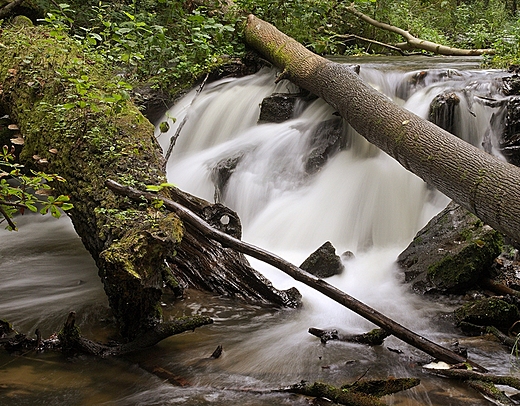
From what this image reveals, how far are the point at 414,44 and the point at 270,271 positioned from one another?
28.9 feet

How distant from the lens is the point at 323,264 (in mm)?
4863

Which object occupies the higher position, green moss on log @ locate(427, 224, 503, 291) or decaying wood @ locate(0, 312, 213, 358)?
green moss on log @ locate(427, 224, 503, 291)

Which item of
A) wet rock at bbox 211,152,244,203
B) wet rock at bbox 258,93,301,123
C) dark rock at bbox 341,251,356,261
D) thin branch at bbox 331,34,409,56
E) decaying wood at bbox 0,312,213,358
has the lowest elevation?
decaying wood at bbox 0,312,213,358

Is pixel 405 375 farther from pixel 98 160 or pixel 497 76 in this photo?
pixel 497 76

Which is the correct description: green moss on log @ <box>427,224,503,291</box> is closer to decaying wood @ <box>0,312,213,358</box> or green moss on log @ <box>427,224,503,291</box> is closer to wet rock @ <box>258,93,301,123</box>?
decaying wood @ <box>0,312,213,358</box>

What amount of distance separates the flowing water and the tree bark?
2.60ft

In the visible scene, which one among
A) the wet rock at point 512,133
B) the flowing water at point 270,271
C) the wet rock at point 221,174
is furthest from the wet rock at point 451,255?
the wet rock at point 221,174

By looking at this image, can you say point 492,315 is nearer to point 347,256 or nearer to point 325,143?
point 347,256

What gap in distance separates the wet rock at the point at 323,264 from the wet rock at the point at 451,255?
648 mm

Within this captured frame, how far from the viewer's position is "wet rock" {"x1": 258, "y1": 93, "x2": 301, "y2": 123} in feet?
25.2

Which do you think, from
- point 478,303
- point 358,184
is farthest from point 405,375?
point 358,184

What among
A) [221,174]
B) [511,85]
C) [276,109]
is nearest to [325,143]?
[276,109]

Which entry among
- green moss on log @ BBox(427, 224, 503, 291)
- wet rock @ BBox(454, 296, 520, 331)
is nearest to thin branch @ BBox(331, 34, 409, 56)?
green moss on log @ BBox(427, 224, 503, 291)

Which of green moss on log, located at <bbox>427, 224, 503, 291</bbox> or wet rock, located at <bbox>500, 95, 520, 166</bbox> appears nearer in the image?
green moss on log, located at <bbox>427, 224, 503, 291</bbox>
